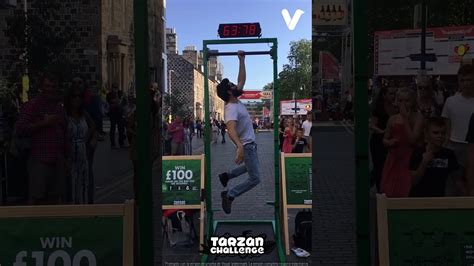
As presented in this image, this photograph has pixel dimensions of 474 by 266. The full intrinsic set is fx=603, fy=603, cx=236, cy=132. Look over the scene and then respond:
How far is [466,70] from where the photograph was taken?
11.2 ft

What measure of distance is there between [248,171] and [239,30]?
838mm

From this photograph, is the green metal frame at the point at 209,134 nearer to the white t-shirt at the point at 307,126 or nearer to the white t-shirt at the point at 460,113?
the white t-shirt at the point at 307,126

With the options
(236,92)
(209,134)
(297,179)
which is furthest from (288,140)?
(236,92)

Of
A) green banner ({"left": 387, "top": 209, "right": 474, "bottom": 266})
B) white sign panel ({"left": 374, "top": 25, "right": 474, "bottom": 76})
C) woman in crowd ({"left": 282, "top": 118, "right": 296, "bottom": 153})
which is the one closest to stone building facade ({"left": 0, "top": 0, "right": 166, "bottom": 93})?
white sign panel ({"left": 374, "top": 25, "right": 474, "bottom": 76})

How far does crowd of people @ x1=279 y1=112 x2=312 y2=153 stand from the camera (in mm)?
3426

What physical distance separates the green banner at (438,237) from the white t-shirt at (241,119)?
1036 millimetres

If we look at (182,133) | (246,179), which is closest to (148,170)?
(182,133)

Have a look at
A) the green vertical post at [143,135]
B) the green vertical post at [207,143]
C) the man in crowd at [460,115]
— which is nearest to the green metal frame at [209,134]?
the green vertical post at [207,143]

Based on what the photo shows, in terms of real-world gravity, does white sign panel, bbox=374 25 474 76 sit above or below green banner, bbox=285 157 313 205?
above

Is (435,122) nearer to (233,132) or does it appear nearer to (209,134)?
(233,132)

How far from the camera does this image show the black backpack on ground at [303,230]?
3588 mm

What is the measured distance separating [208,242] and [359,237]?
3.20ft

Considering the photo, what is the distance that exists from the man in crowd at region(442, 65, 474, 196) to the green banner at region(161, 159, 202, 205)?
5.05 feet

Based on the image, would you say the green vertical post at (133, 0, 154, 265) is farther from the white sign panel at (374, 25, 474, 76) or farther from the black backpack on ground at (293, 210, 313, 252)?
the white sign panel at (374, 25, 474, 76)
